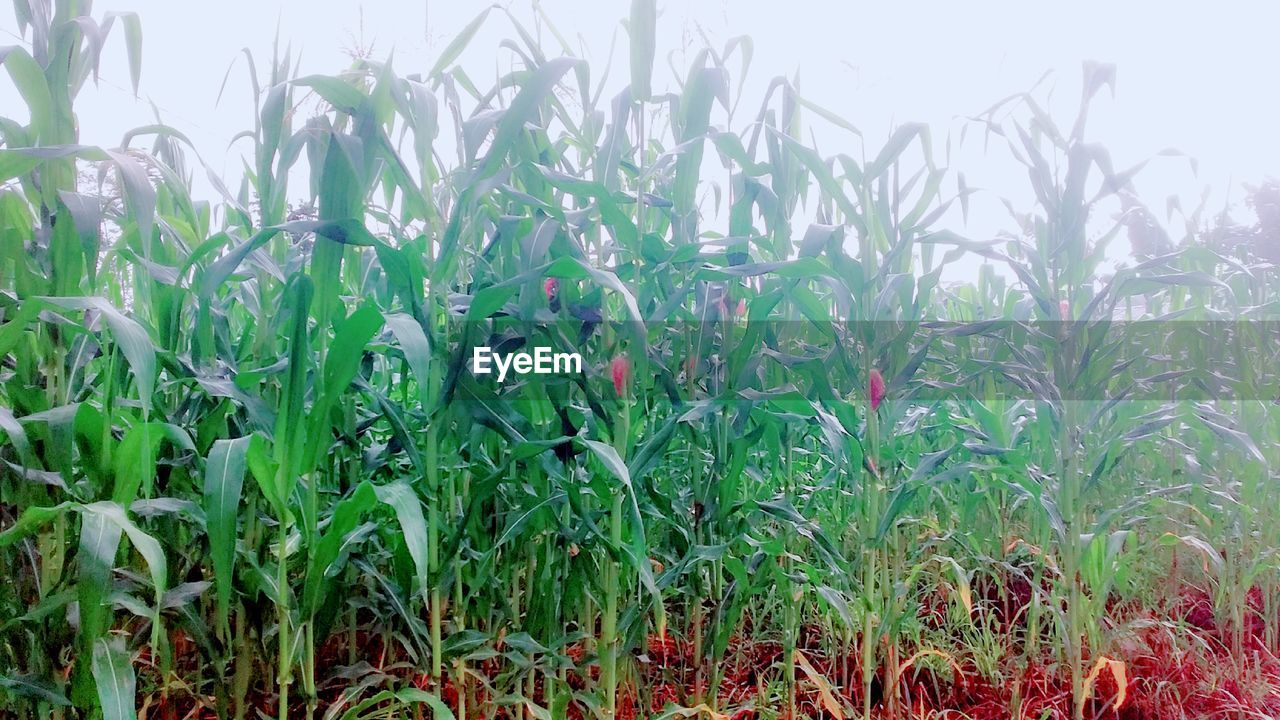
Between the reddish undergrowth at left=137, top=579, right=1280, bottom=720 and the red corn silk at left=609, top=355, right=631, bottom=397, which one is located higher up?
the red corn silk at left=609, top=355, right=631, bottom=397

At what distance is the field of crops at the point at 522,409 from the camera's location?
643 millimetres

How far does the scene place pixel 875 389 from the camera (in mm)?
923

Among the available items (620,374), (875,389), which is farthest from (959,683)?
(620,374)

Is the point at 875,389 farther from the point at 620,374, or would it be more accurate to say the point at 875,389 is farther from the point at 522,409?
the point at 522,409

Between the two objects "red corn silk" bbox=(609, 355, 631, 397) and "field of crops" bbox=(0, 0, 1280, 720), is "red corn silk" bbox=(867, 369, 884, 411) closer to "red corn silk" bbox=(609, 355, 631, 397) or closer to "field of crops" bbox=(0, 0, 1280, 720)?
"field of crops" bbox=(0, 0, 1280, 720)

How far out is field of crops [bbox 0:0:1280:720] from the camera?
2.11 feet

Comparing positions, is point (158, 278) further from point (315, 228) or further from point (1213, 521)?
point (1213, 521)

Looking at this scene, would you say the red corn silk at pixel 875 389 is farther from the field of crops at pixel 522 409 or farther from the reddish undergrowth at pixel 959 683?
the reddish undergrowth at pixel 959 683

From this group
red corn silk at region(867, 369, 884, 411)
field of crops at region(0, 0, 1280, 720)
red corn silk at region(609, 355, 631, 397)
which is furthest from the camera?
red corn silk at region(867, 369, 884, 411)

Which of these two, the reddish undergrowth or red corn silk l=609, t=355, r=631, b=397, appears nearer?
red corn silk l=609, t=355, r=631, b=397

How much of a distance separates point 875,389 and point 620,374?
396mm

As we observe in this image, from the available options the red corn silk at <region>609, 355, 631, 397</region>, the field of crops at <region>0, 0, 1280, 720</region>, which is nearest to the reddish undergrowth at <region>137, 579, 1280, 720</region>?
the field of crops at <region>0, 0, 1280, 720</region>

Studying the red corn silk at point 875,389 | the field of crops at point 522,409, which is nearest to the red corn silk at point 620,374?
the field of crops at point 522,409

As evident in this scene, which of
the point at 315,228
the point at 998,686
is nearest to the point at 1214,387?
the point at 998,686
